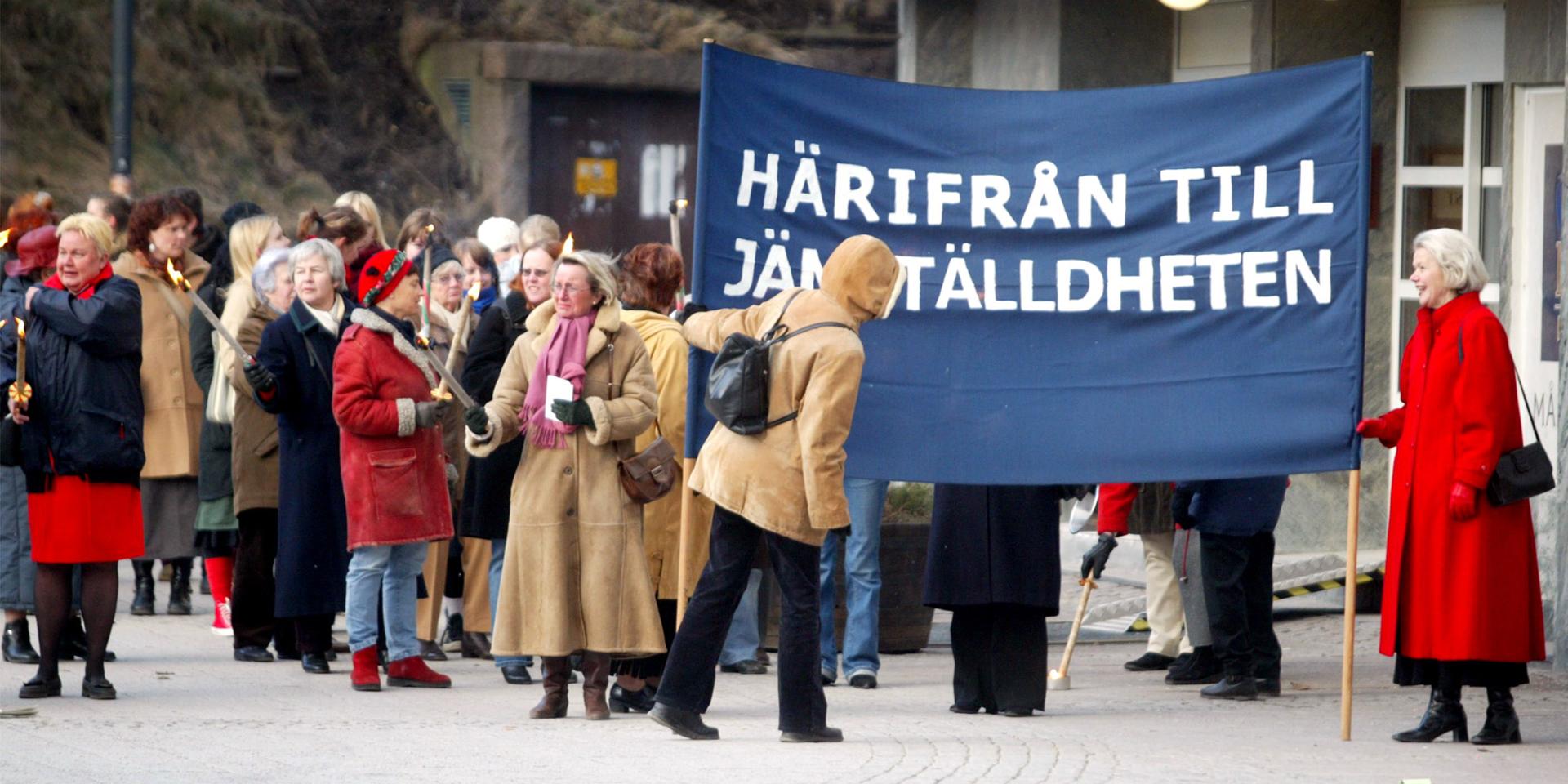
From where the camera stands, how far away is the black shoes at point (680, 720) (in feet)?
26.6

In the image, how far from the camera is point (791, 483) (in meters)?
7.96

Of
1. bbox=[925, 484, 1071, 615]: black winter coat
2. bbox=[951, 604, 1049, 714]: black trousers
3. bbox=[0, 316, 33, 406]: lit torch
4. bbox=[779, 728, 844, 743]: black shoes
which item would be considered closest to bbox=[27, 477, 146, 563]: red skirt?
bbox=[0, 316, 33, 406]: lit torch

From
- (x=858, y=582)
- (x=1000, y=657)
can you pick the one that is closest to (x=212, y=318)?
(x=858, y=582)

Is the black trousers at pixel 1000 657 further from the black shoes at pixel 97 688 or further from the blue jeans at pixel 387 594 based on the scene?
the black shoes at pixel 97 688

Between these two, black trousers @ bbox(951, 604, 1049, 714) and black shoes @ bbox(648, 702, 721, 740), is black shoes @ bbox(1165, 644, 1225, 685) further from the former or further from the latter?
black shoes @ bbox(648, 702, 721, 740)

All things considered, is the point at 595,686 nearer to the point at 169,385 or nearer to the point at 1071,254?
the point at 1071,254

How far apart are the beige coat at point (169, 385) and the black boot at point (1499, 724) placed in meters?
6.17

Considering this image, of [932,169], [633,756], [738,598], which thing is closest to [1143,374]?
[932,169]

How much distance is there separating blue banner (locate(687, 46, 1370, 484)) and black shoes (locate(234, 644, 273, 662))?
2.86m

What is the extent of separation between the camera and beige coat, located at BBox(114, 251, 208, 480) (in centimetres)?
1109

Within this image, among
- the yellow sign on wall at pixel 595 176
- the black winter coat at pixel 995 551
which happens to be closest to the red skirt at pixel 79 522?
the black winter coat at pixel 995 551

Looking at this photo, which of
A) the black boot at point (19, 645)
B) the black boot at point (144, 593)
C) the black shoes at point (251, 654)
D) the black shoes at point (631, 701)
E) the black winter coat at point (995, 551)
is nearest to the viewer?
the black winter coat at point (995, 551)

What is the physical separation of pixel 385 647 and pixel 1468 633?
455 cm

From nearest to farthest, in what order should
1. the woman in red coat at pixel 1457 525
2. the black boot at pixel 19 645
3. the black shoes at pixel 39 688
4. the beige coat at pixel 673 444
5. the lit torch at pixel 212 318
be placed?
the woman in red coat at pixel 1457 525 < the black shoes at pixel 39 688 < the beige coat at pixel 673 444 < the lit torch at pixel 212 318 < the black boot at pixel 19 645
